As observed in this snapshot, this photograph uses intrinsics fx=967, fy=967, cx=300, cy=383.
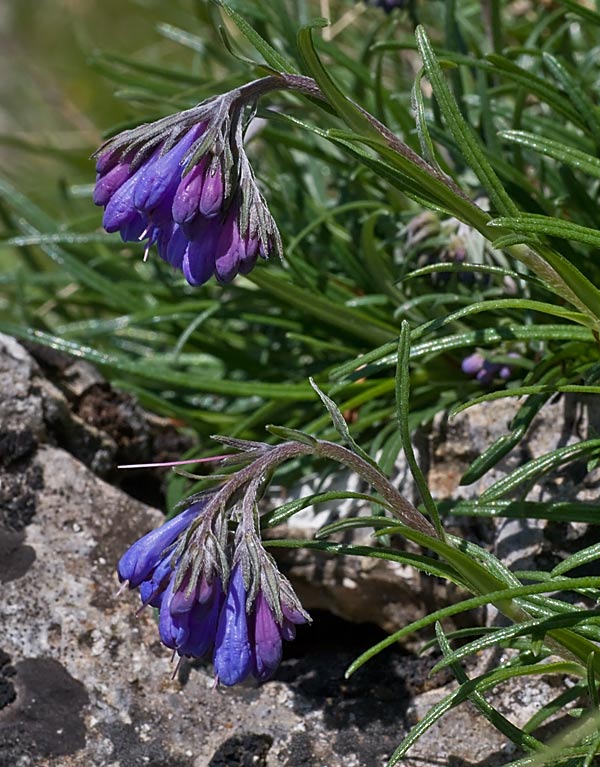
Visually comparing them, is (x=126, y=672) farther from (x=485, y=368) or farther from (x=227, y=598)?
(x=485, y=368)

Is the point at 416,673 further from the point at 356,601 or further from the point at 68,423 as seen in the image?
the point at 68,423

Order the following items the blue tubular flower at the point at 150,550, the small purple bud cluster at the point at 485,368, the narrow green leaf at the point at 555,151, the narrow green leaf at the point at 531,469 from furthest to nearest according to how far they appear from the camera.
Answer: the small purple bud cluster at the point at 485,368
the narrow green leaf at the point at 555,151
the narrow green leaf at the point at 531,469
the blue tubular flower at the point at 150,550

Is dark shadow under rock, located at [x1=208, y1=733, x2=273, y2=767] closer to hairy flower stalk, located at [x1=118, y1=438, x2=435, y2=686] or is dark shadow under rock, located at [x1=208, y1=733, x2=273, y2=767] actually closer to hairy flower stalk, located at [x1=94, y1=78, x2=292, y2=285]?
hairy flower stalk, located at [x1=118, y1=438, x2=435, y2=686]

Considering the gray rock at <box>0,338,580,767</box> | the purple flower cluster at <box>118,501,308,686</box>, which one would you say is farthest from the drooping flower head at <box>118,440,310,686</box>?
the gray rock at <box>0,338,580,767</box>

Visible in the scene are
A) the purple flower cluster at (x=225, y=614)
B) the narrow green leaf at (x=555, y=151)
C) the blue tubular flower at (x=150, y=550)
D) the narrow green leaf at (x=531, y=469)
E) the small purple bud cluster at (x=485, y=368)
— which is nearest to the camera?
the purple flower cluster at (x=225, y=614)

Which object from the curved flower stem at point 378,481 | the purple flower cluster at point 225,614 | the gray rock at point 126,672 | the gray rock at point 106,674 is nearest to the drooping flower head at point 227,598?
the purple flower cluster at point 225,614

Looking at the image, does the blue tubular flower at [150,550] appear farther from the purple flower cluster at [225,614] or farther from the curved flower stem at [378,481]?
the curved flower stem at [378,481]

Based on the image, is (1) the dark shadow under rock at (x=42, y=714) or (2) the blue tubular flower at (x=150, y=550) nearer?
(2) the blue tubular flower at (x=150, y=550)
